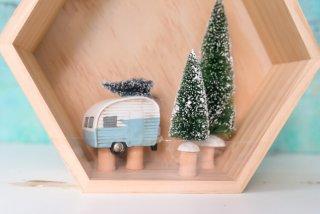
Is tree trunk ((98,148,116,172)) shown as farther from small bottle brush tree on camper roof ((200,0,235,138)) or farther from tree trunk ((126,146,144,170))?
small bottle brush tree on camper roof ((200,0,235,138))

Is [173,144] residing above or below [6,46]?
below

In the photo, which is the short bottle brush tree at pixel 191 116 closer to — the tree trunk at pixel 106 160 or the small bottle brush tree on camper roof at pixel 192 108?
the small bottle brush tree on camper roof at pixel 192 108

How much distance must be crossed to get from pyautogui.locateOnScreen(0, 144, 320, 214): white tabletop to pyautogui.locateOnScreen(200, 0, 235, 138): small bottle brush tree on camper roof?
12cm

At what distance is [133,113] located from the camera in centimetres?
75

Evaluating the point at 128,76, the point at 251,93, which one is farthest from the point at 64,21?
the point at 251,93

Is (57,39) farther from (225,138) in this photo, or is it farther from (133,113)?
(225,138)

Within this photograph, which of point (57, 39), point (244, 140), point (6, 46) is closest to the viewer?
point (6, 46)

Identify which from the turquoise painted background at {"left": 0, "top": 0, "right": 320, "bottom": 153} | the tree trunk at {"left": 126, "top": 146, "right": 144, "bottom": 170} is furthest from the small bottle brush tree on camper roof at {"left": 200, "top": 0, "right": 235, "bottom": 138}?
the turquoise painted background at {"left": 0, "top": 0, "right": 320, "bottom": 153}

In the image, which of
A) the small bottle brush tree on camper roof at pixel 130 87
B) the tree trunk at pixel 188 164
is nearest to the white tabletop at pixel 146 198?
the tree trunk at pixel 188 164

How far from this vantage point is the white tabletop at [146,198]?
0.61 meters

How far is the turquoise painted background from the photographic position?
3.62ft

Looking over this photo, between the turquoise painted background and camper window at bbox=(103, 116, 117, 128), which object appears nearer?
camper window at bbox=(103, 116, 117, 128)

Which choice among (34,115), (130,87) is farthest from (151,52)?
(34,115)

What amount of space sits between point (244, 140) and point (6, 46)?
0.41m
